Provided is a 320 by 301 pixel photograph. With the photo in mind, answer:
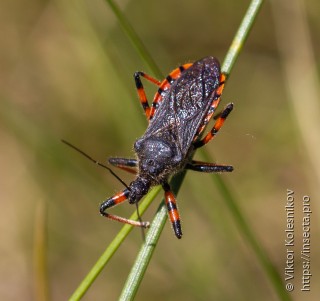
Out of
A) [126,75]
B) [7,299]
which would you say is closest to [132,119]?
[126,75]

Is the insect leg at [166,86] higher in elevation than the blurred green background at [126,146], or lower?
higher

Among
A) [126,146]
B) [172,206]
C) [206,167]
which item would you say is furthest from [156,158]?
[126,146]

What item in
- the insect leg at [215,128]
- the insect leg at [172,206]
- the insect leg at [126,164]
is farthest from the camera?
the insect leg at [126,164]

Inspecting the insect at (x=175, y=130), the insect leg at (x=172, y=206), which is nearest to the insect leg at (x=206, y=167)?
the insect at (x=175, y=130)

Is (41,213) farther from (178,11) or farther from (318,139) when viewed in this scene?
(178,11)

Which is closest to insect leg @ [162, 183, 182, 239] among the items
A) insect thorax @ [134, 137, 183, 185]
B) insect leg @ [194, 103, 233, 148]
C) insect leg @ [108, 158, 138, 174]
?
insect thorax @ [134, 137, 183, 185]

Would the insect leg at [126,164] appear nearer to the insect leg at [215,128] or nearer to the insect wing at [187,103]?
the insect wing at [187,103]
